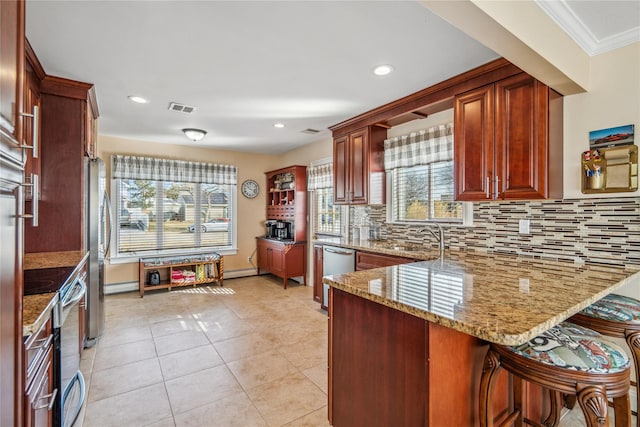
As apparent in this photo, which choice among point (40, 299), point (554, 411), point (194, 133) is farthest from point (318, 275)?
point (40, 299)

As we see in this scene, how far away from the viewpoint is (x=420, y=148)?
10.7 ft

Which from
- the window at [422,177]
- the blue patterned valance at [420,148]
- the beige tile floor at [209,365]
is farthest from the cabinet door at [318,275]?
the blue patterned valance at [420,148]

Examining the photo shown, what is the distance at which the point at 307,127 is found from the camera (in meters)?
4.23

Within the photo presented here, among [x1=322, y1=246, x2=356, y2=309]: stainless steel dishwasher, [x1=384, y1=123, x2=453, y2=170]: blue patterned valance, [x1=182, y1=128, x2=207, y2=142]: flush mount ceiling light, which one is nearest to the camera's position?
[x1=384, y1=123, x2=453, y2=170]: blue patterned valance

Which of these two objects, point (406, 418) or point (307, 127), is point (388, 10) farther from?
point (307, 127)

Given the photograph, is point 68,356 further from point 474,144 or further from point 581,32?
point 581,32

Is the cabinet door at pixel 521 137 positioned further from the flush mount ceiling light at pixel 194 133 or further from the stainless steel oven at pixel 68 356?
the flush mount ceiling light at pixel 194 133

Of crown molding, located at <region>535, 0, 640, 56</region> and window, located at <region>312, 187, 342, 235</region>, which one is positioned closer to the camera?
crown molding, located at <region>535, 0, 640, 56</region>

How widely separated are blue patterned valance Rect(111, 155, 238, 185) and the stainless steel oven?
3.39 meters

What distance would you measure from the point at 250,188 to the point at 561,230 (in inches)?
193

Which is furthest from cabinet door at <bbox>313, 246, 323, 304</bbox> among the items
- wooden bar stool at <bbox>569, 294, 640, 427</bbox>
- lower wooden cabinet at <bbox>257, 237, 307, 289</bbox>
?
wooden bar stool at <bbox>569, 294, 640, 427</bbox>

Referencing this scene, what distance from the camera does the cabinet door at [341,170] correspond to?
3.91 metres

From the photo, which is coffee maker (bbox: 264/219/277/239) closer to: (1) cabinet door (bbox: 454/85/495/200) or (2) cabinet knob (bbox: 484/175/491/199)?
(1) cabinet door (bbox: 454/85/495/200)

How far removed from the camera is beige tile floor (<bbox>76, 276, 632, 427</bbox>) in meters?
1.96
